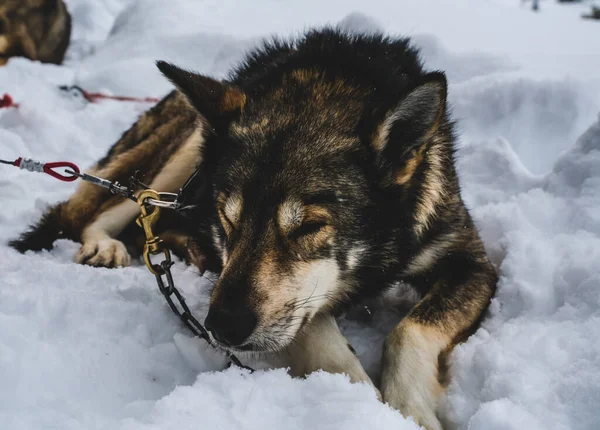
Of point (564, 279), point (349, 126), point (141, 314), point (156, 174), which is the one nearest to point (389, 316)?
point (564, 279)

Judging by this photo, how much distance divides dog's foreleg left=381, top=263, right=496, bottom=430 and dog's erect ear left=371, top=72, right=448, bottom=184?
0.52 meters

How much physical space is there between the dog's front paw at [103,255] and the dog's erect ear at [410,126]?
1413 millimetres

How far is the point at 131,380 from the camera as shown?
157cm

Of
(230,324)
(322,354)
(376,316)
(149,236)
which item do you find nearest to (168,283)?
(149,236)

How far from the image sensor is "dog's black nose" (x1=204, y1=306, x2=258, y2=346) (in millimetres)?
1521

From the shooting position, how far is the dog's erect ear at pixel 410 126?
1.63 m

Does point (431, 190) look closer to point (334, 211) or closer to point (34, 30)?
point (334, 211)

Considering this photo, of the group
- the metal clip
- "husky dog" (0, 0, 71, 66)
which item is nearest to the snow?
the metal clip

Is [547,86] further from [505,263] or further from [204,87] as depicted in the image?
[204,87]

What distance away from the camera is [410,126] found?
69.7 inches

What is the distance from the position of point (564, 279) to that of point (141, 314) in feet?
5.08

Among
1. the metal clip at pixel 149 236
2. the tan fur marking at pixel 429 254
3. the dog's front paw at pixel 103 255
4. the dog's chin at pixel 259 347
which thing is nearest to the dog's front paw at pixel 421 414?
the dog's chin at pixel 259 347

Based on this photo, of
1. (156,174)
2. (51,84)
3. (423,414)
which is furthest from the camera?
(51,84)

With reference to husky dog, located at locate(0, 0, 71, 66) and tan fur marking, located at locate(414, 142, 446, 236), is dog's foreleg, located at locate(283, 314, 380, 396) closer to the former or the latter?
tan fur marking, located at locate(414, 142, 446, 236)
